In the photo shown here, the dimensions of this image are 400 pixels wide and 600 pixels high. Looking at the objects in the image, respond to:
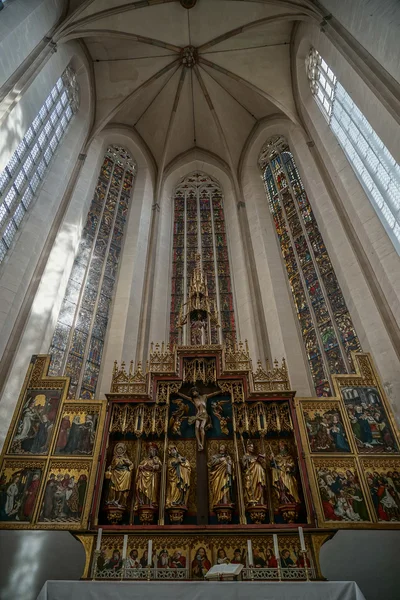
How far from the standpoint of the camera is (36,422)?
721 cm

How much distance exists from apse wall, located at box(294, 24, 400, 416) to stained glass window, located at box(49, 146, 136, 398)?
22.8ft

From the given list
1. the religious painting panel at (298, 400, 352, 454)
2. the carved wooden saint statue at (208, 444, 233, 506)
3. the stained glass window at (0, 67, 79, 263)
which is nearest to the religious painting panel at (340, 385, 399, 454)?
the religious painting panel at (298, 400, 352, 454)

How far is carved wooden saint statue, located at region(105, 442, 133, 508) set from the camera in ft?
21.1

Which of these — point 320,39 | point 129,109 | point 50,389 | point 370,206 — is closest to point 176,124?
point 129,109

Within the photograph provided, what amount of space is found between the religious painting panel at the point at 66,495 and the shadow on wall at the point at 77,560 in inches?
12.9

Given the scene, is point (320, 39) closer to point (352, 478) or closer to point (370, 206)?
point (370, 206)

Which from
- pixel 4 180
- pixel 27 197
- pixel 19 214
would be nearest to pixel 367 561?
pixel 19 214

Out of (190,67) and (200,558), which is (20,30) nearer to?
(190,67)

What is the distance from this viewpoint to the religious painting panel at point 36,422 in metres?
6.95

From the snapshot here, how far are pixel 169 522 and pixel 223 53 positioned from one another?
16.6 m

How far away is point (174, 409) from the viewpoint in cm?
760

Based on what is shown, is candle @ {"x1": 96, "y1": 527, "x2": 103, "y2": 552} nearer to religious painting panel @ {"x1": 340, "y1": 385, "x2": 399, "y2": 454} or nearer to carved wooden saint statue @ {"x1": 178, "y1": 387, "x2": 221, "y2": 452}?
carved wooden saint statue @ {"x1": 178, "y1": 387, "x2": 221, "y2": 452}

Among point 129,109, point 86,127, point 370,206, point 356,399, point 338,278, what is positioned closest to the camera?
point 356,399

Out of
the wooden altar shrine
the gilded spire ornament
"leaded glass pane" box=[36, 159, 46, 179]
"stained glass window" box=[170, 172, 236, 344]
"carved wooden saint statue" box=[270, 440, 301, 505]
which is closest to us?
the wooden altar shrine
